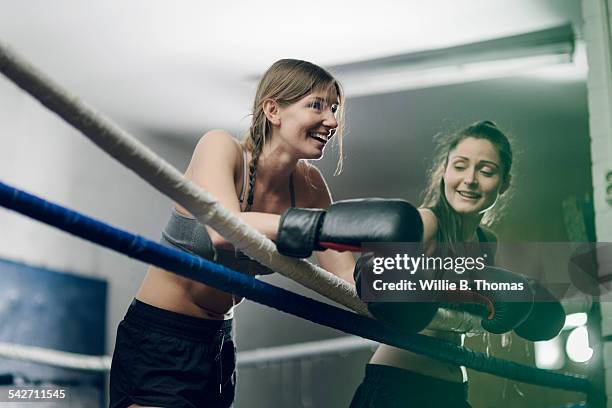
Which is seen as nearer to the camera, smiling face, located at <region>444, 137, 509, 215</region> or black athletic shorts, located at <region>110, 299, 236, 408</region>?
black athletic shorts, located at <region>110, 299, 236, 408</region>

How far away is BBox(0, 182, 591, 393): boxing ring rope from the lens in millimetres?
654

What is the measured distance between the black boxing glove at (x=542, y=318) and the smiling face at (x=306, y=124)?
40cm

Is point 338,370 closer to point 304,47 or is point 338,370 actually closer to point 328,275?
point 304,47

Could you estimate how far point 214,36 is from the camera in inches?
84.7

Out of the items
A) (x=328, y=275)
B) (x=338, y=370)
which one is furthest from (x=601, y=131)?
(x=338, y=370)

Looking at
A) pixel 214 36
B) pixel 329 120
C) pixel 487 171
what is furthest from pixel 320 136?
pixel 214 36

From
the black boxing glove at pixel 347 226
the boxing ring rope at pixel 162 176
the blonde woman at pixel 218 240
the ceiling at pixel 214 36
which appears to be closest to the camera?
the boxing ring rope at pixel 162 176

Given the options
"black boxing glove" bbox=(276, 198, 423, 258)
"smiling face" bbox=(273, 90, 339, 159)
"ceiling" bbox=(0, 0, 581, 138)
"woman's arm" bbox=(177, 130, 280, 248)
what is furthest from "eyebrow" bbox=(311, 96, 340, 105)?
"ceiling" bbox=(0, 0, 581, 138)

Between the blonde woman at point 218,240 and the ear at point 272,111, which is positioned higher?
the ear at point 272,111

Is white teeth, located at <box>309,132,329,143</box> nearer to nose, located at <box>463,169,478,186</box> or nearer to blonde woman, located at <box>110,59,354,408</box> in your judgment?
blonde woman, located at <box>110,59,354,408</box>

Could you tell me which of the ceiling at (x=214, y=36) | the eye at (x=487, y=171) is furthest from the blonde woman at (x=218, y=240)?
the ceiling at (x=214, y=36)

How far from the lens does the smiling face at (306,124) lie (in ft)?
3.44

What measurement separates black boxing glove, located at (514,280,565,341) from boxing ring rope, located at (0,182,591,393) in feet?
0.21

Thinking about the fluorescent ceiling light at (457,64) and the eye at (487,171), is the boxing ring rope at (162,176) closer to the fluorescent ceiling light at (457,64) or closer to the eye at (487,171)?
the eye at (487,171)
